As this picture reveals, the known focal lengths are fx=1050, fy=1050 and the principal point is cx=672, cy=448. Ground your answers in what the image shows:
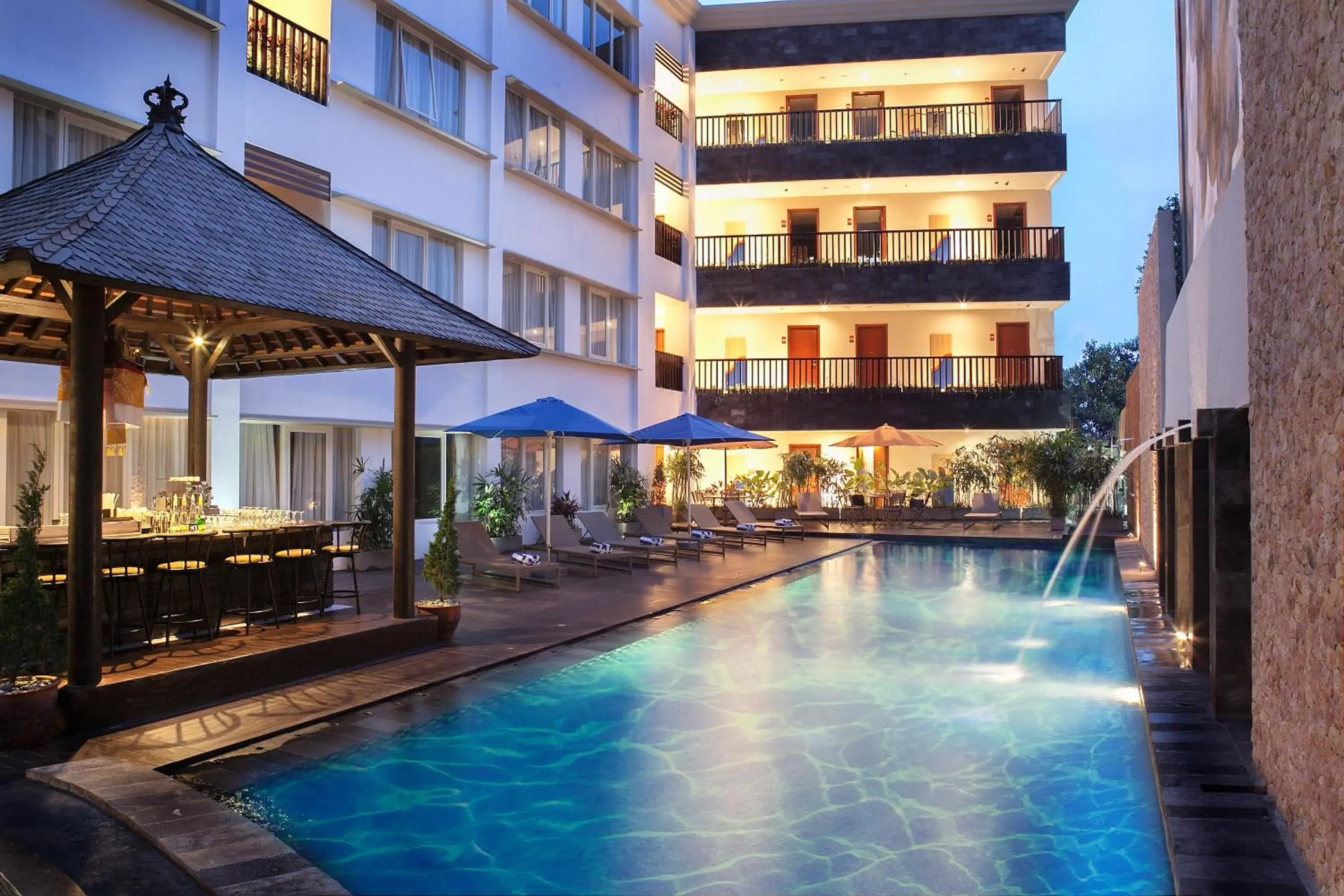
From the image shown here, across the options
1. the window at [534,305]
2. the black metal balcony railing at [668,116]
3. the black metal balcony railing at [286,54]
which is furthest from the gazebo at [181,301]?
the black metal balcony railing at [668,116]

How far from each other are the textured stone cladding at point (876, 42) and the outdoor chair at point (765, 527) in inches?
497

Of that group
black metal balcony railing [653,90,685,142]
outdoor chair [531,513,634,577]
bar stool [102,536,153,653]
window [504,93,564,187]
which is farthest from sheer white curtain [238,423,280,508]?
black metal balcony railing [653,90,685,142]

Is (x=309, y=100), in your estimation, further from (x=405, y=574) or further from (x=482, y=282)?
(x=405, y=574)

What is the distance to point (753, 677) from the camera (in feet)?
29.8

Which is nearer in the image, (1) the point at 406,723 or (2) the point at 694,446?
(1) the point at 406,723

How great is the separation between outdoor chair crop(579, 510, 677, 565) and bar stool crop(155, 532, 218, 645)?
323 inches

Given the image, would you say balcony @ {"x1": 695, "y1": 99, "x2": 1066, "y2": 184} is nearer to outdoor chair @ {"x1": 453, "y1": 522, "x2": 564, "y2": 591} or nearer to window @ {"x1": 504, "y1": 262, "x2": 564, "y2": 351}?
window @ {"x1": 504, "y1": 262, "x2": 564, "y2": 351}

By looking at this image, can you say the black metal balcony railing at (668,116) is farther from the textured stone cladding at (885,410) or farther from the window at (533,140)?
the textured stone cladding at (885,410)

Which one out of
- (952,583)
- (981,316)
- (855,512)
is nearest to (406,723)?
(952,583)

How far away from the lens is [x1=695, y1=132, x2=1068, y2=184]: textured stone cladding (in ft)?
87.7

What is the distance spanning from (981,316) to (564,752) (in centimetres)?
2453

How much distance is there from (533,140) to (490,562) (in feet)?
30.4

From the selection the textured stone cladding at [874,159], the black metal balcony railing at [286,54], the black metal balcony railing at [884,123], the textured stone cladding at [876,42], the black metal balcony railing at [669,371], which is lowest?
the black metal balcony railing at [669,371]

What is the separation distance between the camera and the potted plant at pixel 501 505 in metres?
17.0
